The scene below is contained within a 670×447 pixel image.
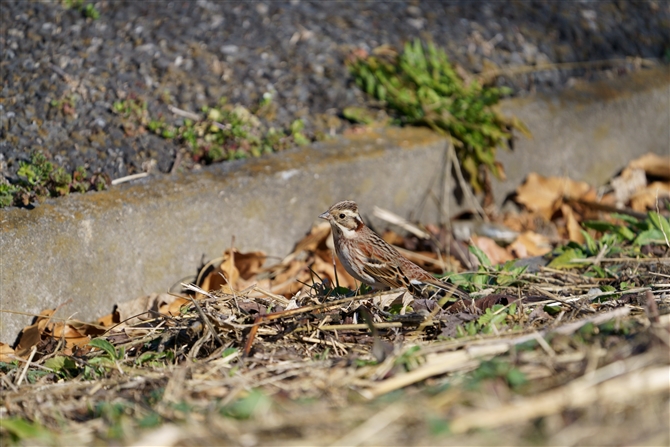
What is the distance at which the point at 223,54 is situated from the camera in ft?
20.5

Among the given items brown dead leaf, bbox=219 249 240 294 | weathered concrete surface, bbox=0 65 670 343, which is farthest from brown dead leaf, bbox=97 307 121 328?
brown dead leaf, bbox=219 249 240 294

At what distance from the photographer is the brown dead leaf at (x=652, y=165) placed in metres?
7.27

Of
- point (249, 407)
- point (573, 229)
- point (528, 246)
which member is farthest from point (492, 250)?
point (249, 407)

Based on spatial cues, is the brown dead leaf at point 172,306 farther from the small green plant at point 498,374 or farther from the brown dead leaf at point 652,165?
the brown dead leaf at point 652,165

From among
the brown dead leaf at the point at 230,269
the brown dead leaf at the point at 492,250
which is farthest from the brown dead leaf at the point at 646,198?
the brown dead leaf at the point at 230,269

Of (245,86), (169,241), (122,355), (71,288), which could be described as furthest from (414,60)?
(122,355)

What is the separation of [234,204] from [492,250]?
1808 millimetres

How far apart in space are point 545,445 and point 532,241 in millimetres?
3573

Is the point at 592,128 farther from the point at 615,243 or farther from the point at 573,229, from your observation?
the point at 615,243

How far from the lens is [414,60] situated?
6590mm

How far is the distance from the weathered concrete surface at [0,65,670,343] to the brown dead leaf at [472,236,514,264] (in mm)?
548

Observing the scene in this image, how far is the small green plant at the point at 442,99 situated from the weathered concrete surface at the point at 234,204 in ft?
0.53

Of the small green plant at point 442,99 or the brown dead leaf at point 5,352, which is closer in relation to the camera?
the brown dead leaf at point 5,352

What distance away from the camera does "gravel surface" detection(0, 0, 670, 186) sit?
5.34 meters
